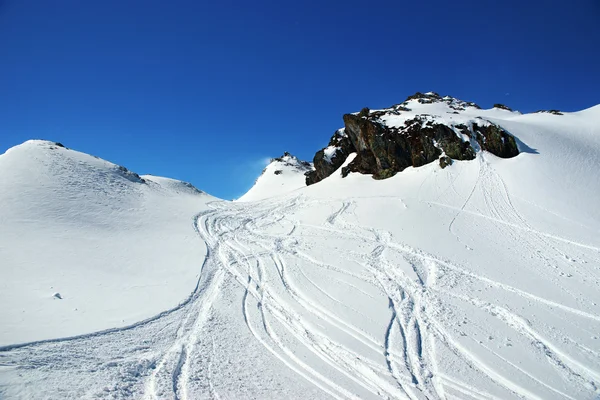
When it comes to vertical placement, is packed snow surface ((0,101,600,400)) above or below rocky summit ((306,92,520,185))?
below

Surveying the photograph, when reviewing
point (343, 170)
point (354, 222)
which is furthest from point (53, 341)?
point (343, 170)

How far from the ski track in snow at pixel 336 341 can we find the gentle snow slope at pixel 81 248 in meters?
1.01

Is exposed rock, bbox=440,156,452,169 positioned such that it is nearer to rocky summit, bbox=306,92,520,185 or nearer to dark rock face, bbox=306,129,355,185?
rocky summit, bbox=306,92,520,185

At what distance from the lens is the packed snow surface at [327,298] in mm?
6031

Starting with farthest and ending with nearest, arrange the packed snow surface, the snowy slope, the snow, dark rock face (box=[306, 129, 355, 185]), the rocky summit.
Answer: the snowy slope → the snow → dark rock face (box=[306, 129, 355, 185]) → the rocky summit → the packed snow surface

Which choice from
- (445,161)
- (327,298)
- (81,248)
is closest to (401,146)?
(445,161)

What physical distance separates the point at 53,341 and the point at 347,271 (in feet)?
30.1

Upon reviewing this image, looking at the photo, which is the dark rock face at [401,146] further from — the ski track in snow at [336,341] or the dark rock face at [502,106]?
the dark rock face at [502,106]

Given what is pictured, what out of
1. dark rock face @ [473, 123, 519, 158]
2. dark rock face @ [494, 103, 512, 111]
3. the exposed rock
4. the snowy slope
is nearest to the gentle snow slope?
the exposed rock

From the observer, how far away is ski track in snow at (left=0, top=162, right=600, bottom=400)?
5.82 m

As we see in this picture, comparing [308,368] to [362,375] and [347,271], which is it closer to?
[362,375]

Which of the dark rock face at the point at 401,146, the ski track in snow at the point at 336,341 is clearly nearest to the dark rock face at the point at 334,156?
the dark rock face at the point at 401,146

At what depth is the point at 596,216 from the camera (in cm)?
1688

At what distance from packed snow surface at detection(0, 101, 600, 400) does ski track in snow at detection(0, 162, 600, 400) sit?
0.04 meters
